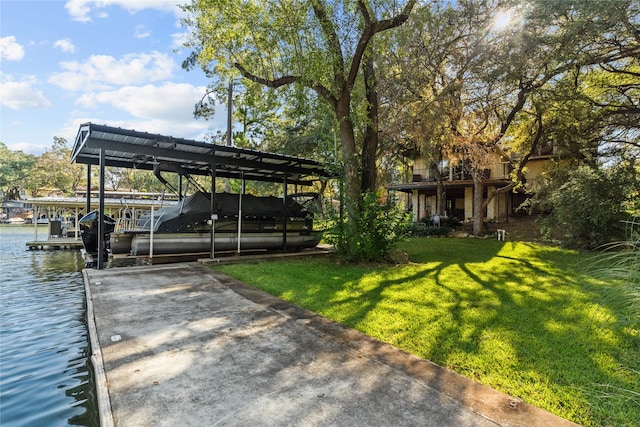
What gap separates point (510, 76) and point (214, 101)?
52.9ft

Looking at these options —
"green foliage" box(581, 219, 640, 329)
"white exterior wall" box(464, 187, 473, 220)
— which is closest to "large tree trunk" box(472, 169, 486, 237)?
"white exterior wall" box(464, 187, 473, 220)

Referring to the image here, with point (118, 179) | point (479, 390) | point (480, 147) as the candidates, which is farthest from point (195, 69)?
point (118, 179)

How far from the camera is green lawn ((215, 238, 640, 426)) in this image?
270 centimetres

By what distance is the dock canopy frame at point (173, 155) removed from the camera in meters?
7.55

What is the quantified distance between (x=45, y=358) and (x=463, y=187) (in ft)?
77.6

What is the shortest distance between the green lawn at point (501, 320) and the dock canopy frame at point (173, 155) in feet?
10.6

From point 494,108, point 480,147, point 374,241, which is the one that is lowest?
point 374,241

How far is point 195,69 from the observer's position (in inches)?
716

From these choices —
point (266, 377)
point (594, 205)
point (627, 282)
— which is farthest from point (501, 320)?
point (594, 205)

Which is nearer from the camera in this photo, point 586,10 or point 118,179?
point 586,10

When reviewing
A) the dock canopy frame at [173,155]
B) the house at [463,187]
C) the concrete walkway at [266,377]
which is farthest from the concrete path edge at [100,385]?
the house at [463,187]

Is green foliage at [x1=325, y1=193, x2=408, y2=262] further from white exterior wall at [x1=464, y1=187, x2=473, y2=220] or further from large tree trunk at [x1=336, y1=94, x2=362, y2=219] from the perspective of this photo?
white exterior wall at [x1=464, y1=187, x2=473, y2=220]

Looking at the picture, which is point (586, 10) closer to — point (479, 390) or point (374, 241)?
point (374, 241)

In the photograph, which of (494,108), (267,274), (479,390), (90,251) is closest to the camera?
(479,390)
